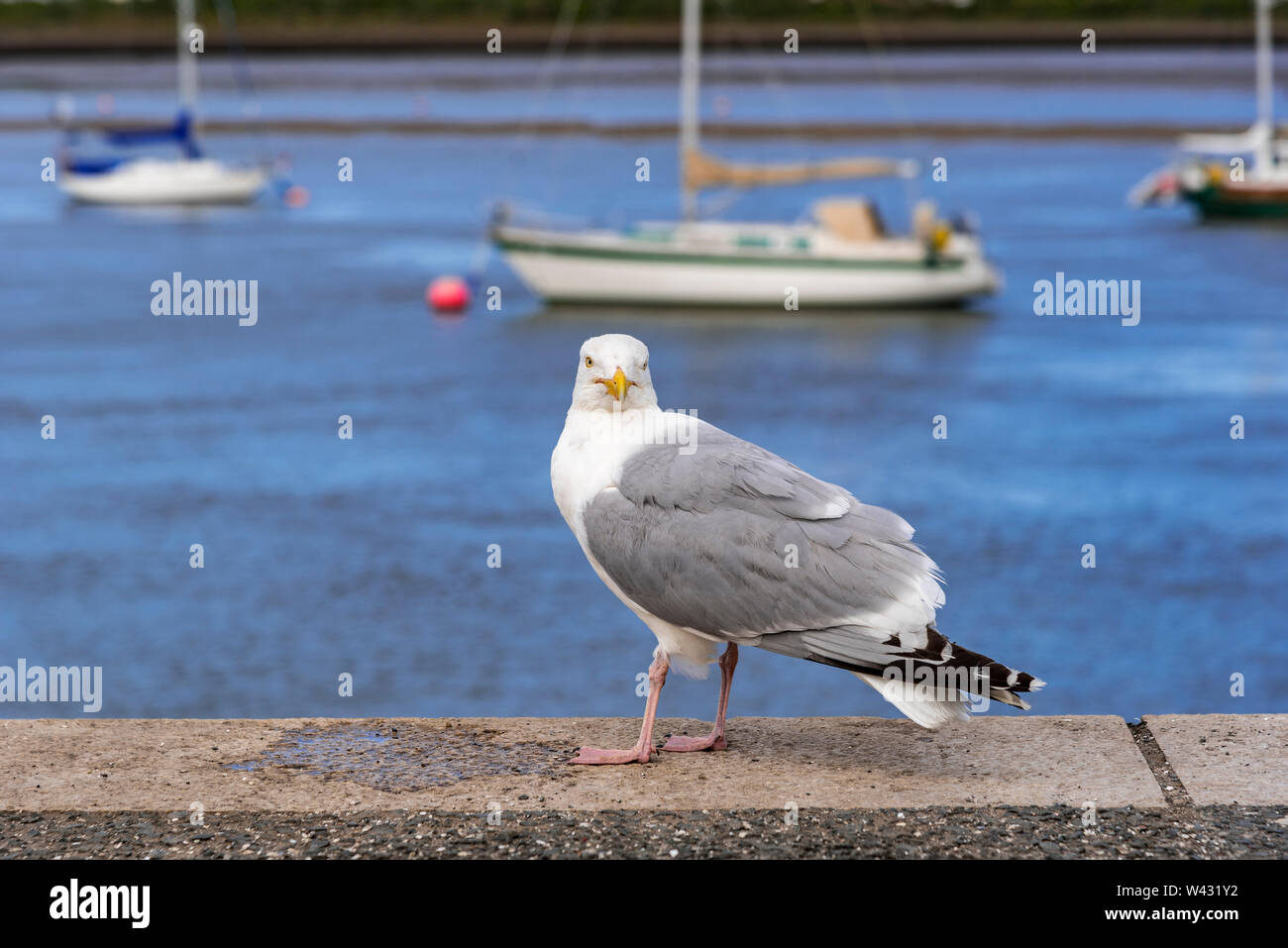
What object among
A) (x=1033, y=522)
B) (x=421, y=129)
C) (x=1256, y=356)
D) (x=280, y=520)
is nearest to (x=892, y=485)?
(x=1033, y=522)

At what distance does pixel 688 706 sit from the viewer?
15.9 metres

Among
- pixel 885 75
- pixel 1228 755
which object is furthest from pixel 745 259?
pixel 885 75

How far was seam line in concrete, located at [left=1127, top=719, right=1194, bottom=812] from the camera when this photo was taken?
4.59 m

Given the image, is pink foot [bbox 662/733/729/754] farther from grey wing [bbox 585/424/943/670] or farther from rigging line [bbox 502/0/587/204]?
rigging line [bbox 502/0/587/204]

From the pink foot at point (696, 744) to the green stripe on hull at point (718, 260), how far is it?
2975 centimetres

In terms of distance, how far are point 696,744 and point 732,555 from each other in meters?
0.64

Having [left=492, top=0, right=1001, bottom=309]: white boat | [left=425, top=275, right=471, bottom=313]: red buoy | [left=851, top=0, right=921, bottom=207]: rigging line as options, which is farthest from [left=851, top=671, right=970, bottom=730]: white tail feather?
[left=851, top=0, right=921, bottom=207]: rigging line

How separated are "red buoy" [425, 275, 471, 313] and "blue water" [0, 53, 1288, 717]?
0.55 m

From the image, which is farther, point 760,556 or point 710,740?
point 710,740

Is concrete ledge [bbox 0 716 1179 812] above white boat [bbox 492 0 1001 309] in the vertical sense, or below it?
below

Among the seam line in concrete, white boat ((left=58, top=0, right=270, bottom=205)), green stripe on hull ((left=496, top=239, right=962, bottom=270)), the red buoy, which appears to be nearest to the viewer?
the seam line in concrete

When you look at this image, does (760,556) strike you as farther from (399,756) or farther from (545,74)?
(545,74)

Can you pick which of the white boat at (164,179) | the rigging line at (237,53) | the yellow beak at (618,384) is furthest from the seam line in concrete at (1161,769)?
the rigging line at (237,53)

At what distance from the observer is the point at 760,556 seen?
485 centimetres
